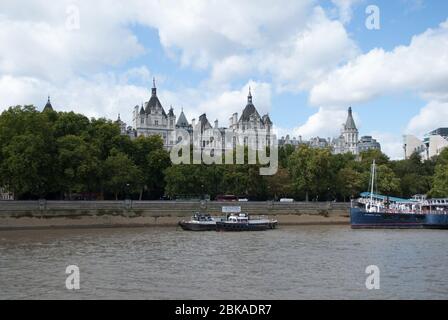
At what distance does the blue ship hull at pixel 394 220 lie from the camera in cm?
7125

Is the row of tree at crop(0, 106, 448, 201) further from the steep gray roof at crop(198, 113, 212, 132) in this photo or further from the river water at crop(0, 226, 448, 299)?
the steep gray roof at crop(198, 113, 212, 132)

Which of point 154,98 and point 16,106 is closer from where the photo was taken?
point 16,106

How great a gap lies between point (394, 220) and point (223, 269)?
46.7 meters

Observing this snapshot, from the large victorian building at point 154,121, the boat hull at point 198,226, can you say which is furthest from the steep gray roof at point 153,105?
the boat hull at point 198,226

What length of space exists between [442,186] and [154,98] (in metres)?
83.9

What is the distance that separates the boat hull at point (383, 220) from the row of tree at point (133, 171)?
77.1 ft

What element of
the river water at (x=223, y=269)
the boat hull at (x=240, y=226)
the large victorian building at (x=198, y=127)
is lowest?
the river water at (x=223, y=269)

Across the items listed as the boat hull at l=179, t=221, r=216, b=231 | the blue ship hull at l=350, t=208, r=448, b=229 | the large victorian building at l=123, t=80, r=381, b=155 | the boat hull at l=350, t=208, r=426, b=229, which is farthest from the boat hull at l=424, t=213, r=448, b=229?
the large victorian building at l=123, t=80, r=381, b=155

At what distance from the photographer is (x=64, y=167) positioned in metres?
73.7

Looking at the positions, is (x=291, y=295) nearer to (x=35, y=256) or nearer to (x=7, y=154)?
(x=35, y=256)

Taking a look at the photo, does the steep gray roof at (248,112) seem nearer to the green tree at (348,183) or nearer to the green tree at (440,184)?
the green tree at (348,183)

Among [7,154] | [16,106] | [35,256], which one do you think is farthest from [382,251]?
[16,106]

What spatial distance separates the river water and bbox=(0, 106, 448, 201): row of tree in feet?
80.0

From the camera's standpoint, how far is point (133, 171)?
84062 mm
